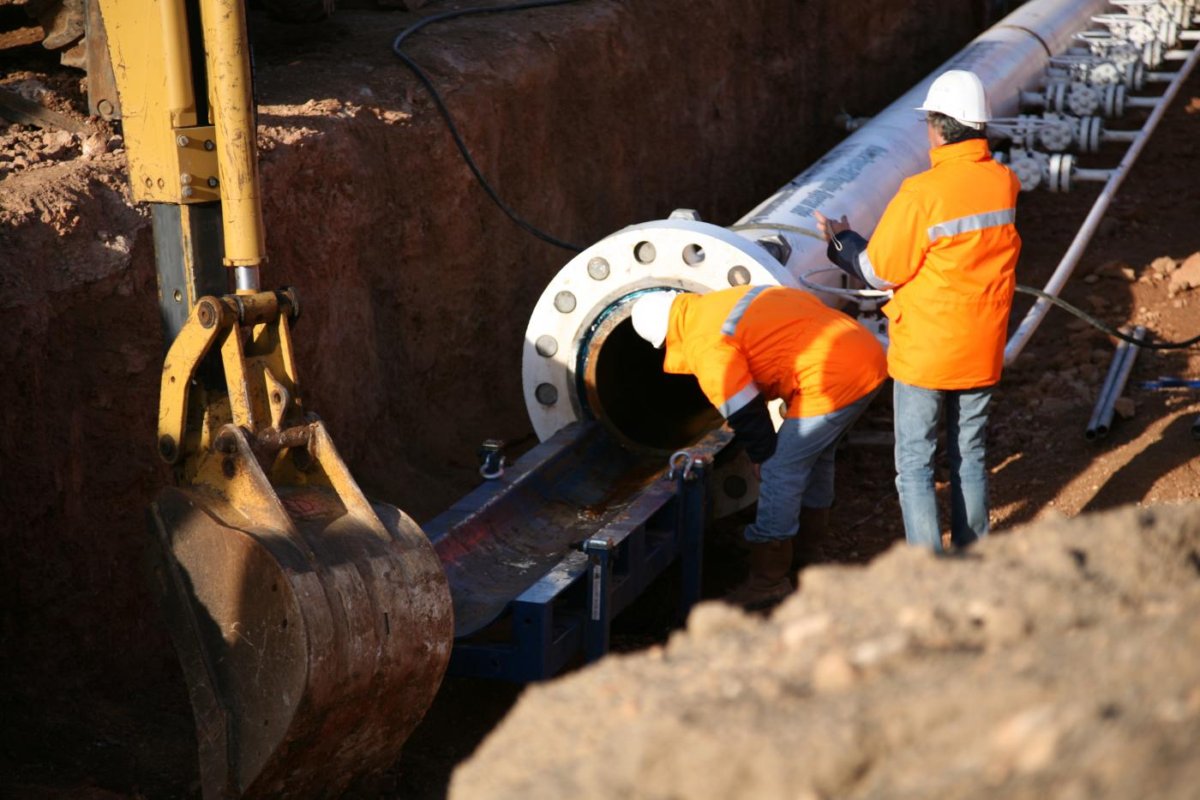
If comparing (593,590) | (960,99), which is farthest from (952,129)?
(593,590)

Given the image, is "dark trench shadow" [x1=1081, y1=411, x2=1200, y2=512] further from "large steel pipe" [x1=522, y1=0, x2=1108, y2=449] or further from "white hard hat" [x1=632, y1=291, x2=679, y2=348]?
"white hard hat" [x1=632, y1=291, x2=679, y2=348]

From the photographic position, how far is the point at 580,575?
5.03 meters

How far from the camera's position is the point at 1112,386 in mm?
7520

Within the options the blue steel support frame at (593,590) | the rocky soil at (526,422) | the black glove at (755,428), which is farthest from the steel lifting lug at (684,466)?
the rocky soil at (526,422)

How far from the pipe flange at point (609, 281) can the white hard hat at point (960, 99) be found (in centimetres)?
105

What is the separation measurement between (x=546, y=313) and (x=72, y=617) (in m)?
2.36

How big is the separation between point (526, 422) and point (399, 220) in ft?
4.99

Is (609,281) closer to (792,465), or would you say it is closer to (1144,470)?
(792,465)

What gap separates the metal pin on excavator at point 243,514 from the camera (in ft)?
12.8

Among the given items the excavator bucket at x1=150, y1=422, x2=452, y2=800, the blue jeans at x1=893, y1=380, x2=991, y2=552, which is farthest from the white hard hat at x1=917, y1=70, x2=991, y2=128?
the excavator bucket at x1=150, y1=422, x2=452, y2=800

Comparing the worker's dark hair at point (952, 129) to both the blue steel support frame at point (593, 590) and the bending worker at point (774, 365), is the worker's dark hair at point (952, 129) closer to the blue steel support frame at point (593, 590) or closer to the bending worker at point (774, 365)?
the bending worker at point (774, 365)

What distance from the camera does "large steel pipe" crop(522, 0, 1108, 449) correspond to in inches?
235

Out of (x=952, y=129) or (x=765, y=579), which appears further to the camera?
(x=765, y=579)

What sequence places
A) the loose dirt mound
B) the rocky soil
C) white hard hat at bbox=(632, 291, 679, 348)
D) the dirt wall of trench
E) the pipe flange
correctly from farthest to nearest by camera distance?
1. the pipe flange
2. white hard hat at bbox=(632, 291, 679, 348)
3. the dirt wall of trench
4. the rocky soil
5. the loose dirt mound
